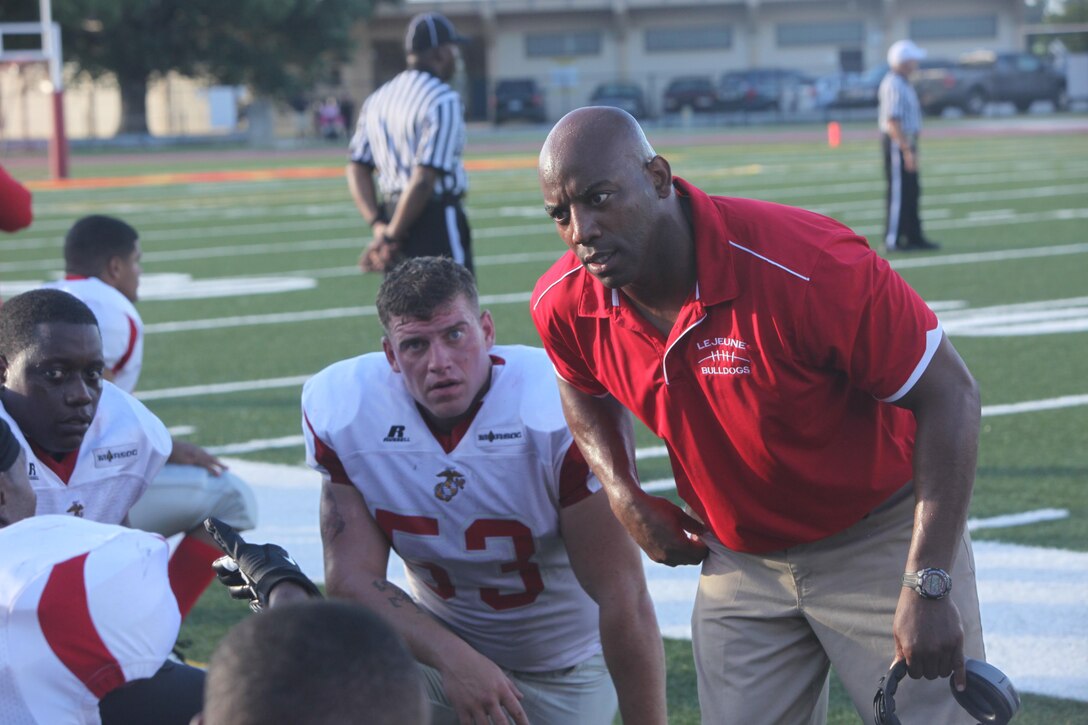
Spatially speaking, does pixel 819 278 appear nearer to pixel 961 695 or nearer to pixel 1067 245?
pixel 961 695

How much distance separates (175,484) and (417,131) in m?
2.94

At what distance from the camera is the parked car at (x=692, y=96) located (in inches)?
2039

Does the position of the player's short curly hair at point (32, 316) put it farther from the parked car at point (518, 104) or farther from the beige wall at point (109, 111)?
the beige wall at point (109, 111)

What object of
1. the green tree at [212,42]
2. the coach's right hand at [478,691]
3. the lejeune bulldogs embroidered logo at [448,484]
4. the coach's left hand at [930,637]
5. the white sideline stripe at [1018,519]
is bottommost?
the white sideline stripe at [1018,519]

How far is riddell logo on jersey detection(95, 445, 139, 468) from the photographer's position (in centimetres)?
407

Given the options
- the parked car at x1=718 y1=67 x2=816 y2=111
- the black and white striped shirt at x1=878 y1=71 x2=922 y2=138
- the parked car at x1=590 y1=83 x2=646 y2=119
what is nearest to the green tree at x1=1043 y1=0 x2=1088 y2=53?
the parked car at x1=718 y1=67 x2=816 y2=111

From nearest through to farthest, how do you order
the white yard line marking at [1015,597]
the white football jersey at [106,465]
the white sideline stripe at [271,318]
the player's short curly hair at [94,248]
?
1. the white football jersey at [106,465]
2. the white yard line marking at [1015,597]
3. the player's short curly hair at [94,248]
4. the white sideline stripe at [271,318]

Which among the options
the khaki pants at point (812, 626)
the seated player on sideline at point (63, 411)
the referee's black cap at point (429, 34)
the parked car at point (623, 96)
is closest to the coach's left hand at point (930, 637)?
the khaki pants at point (812, 626)

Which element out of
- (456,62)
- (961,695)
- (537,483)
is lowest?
(961,695)

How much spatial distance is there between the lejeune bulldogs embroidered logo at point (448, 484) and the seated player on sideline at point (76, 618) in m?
1.30

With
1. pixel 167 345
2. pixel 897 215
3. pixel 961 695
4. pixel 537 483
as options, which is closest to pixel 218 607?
pixel 537 483

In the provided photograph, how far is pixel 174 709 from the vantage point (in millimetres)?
2982

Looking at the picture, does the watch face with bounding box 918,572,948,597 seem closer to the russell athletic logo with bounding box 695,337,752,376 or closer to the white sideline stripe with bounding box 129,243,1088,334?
the russell athletic logo with bounding box 695,337,752,376

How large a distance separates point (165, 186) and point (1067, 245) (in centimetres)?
1646
